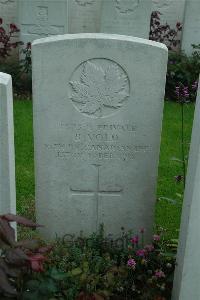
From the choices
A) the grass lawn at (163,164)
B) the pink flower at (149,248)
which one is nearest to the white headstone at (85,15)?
the grass lawn at (163,164)

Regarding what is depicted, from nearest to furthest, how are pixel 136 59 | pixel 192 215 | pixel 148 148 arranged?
1. pixel 192 215
2. pixel 136 59
3. pixel 148 148

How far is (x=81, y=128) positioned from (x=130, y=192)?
0.62m

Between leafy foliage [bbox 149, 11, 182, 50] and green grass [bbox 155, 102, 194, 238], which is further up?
leafy foliage [bbox 149, 11, 182, 50]

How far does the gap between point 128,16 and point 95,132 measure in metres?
5.33

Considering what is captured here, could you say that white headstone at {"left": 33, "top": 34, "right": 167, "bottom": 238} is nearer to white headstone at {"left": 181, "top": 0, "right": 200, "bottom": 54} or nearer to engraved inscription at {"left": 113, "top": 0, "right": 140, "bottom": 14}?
engraved inscription at {"left": 113, "top": 0, "right": 140, "bottom": 14}

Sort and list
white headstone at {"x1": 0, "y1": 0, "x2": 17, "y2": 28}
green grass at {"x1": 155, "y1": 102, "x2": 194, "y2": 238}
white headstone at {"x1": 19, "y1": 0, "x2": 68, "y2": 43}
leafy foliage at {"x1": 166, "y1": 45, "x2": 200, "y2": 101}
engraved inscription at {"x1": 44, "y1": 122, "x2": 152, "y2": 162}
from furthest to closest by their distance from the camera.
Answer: white headstone at {"x1": 0, "y1": 0, "x2": 17, "y2": 28}
leafy foliage at {"x1": 166, "y1": 45, "x2": 200, "y2": 101}
white headstone at {"x1": 19, "y1": 0, "x2": 68, "y2": 43}
green grass at {"x1": 155, "y1": 102, "x2": 194, "y2": 238}
engraved inscription at {"x1": 44, "y1": 122, "x2": 152, "y2": 162}

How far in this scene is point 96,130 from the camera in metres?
3.50

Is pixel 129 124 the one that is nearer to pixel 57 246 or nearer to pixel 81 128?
pixel 81 128

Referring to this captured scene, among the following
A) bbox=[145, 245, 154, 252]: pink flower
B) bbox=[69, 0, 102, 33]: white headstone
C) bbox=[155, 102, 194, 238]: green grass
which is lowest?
bbox=[155, 102, 194, 238]: green grass

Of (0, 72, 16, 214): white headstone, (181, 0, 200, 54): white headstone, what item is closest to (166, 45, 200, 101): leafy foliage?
(181, 0, 200, 54): white headstone

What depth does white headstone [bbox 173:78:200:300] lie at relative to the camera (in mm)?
2680

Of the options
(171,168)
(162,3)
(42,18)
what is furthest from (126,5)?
(171,168)

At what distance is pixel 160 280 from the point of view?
3.36 meters

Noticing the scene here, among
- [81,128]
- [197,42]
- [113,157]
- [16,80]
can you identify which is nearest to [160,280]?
[113,157]
